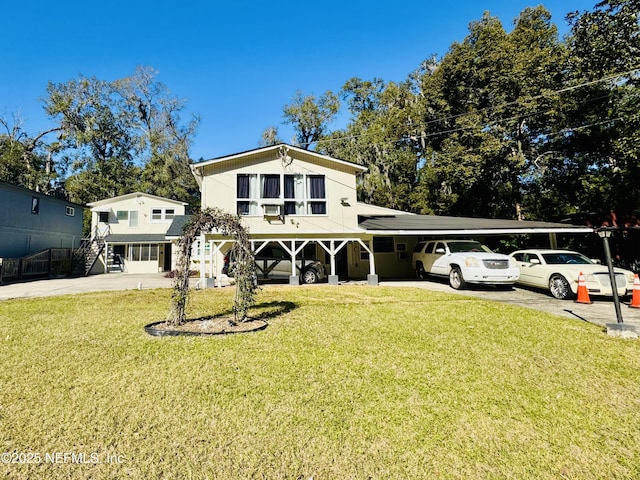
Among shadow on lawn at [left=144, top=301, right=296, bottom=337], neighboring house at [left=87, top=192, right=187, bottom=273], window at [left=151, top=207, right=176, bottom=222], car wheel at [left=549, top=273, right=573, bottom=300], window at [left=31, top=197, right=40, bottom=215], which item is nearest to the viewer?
shadow on lawn at [left=144, top=301, right=296, bottom=337]

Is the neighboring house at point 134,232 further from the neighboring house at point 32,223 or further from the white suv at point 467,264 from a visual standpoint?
the white suv at point 467,264

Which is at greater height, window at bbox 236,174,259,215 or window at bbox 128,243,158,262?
window at bbox 236,174,259,215

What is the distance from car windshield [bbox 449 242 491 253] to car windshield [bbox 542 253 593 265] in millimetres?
2022

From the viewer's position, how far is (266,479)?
7.89 ft

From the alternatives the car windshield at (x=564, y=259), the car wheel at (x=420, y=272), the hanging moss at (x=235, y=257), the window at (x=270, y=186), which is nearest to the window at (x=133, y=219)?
the window at (x=270, y=186)

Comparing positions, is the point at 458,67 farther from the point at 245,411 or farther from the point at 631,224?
the point at 245,411

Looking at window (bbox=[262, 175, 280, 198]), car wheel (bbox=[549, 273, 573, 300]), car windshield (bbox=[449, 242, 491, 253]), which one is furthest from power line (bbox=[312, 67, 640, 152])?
window (bbox=[262, 175, 280, 198])

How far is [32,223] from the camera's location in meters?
20.4

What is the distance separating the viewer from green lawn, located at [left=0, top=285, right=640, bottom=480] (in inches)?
101

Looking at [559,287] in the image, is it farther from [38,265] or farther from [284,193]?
[38,265]

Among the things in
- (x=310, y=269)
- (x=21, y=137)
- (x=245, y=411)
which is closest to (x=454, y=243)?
(x=310, y=269)

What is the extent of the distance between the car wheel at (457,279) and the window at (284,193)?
5567mm

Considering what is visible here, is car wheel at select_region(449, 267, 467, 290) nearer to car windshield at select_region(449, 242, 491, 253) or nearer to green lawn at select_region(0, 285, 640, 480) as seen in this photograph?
car windshield at select_region(449, 242, 491, 253)

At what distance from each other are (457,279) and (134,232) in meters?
23.0
